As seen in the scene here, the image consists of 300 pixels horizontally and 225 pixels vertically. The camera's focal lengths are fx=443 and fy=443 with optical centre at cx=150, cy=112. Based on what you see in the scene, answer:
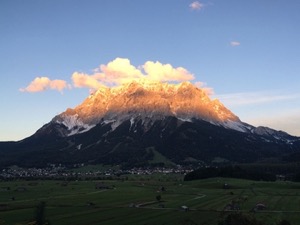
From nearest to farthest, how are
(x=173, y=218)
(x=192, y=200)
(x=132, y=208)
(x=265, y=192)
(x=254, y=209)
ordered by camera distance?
(x=173, y=218), (x=254, y=209), (x=132, y=208), (x=192, y=200), (x=265, y=192)

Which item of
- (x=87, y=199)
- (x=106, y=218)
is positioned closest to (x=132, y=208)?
(x=106, y=218)

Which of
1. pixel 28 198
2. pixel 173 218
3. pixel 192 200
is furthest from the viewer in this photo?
pixel 28 198

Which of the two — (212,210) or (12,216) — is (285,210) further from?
(12,216)

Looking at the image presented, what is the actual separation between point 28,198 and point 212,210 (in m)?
84.5

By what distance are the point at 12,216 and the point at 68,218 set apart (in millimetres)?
17686

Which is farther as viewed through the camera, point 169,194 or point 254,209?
point 169,194

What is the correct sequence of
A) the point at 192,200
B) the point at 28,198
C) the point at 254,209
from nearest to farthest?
the point at 254,209 < the point at 192,200 < the point at 28,198

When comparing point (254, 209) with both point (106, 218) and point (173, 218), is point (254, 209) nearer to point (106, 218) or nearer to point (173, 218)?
point (173, 218)

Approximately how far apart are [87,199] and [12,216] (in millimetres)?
51211

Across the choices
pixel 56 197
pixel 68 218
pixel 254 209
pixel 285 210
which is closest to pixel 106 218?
pixel 68 218

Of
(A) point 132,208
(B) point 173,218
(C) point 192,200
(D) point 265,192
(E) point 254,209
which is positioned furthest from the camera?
(D) point 265,192

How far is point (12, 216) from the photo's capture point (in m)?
129

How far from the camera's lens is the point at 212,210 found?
137500 mm

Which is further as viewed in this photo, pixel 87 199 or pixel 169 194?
pixel 169 194
